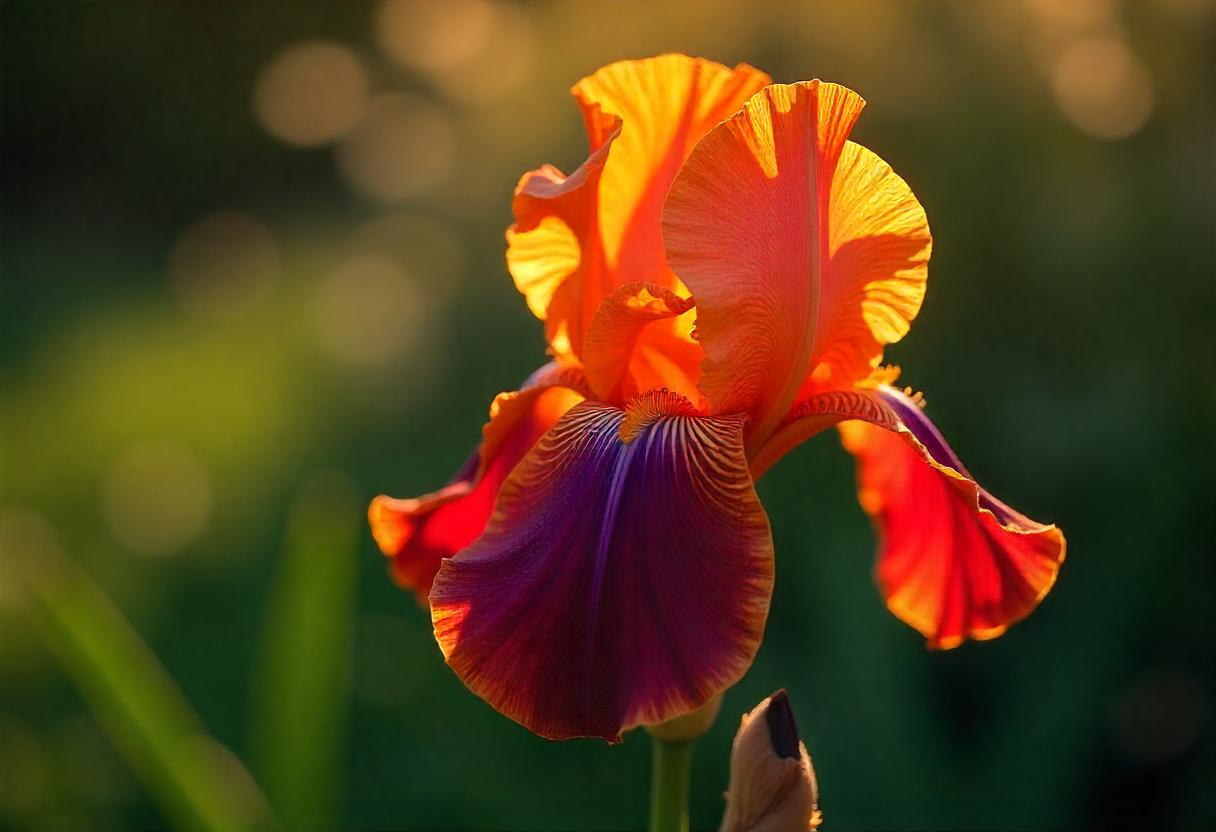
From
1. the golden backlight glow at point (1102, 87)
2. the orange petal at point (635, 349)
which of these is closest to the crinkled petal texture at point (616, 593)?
the orange petal at point (635, 349)

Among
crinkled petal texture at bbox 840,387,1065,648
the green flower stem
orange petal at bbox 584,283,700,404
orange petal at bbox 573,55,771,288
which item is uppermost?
orange petal at bbox 573,55,771,288

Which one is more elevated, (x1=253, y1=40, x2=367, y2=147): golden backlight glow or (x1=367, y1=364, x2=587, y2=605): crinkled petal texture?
(x1=367, y1=364, x2=587, y2=605): crinkled petal texture

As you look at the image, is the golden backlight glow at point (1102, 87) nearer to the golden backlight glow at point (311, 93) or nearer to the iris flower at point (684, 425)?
the iris flower at point (684, 425)

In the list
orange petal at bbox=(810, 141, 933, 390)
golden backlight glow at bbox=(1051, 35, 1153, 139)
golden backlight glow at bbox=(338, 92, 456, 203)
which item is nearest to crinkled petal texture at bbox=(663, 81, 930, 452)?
orange petal at bbox=(810, 141, 933, 390)

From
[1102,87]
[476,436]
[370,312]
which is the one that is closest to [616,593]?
[476,436]

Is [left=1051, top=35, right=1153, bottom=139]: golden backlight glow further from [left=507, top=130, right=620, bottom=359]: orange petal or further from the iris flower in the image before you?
[left=507, top=130, right=620, bottom=359]: orange petal

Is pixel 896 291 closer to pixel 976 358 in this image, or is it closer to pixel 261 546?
pixel 976 358

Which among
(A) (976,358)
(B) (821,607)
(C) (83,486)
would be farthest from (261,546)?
(A) (976,358)
